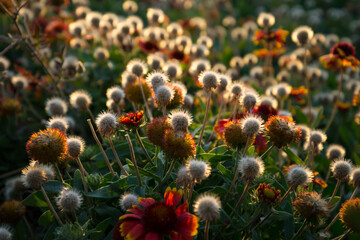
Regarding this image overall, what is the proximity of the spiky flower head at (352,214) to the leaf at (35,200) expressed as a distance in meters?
1.58

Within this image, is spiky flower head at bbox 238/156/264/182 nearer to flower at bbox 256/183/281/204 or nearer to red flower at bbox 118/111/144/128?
flower at bbox 256/183/281/204

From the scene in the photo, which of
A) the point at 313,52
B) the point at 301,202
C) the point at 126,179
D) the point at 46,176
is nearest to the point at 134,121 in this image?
the point at 126,179

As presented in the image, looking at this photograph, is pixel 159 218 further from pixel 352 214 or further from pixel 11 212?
pixel 11 212

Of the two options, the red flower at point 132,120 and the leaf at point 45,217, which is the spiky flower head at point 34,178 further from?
the red flower at point 132,120

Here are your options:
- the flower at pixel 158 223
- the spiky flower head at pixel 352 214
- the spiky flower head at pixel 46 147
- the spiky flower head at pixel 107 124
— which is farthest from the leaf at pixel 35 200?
the spiky flower head at pixel 352 214

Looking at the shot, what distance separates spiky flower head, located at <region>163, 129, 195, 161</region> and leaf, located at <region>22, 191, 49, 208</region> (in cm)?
79

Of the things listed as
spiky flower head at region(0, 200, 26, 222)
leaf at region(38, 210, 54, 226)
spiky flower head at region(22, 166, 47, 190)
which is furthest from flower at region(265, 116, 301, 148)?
spiky flower head at region(0, 200, 26, 222)

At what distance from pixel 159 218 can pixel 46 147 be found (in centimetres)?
68

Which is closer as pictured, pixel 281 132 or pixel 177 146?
pixel 177 146

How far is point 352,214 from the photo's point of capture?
6.02 ft

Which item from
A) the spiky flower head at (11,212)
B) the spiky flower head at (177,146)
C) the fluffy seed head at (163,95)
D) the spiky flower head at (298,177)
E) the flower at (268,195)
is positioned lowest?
the spiky flower head at (11,212)

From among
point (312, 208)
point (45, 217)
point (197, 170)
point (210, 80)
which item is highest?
point (210, 80)

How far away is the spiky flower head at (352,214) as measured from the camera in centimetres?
182

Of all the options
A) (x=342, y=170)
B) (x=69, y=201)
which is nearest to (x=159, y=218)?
(x=69, y=201)
